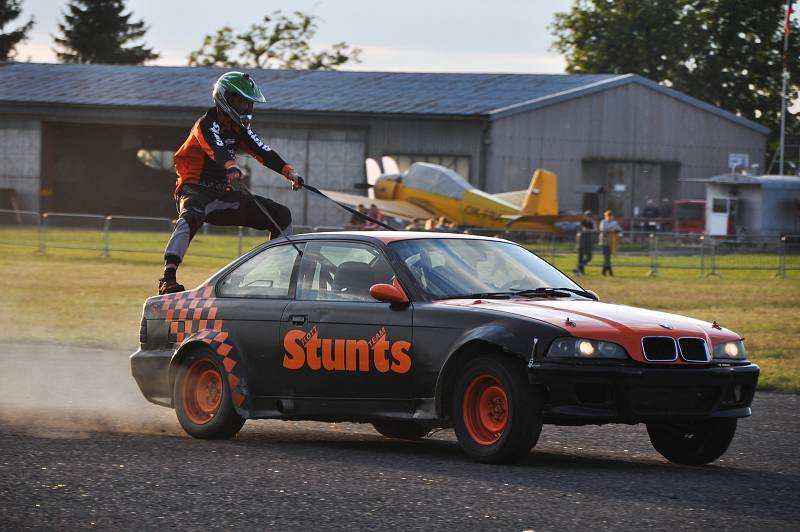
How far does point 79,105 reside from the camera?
56062 mm

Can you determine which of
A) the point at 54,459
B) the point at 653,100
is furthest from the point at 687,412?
the point at 653,100

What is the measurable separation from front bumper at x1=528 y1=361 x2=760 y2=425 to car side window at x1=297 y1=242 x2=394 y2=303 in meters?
1.51

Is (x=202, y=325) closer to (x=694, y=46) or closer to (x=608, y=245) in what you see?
(x=608, y=245)

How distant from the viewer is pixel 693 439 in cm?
865

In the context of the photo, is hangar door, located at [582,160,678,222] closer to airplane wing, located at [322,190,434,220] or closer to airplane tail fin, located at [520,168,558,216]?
airplane tail fin, located at [520,168,558,216]

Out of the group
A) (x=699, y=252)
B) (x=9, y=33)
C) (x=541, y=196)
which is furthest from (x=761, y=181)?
(x=9, y=33)

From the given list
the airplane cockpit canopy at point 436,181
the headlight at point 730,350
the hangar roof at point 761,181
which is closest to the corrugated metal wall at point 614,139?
the hangar roof at point 761,181

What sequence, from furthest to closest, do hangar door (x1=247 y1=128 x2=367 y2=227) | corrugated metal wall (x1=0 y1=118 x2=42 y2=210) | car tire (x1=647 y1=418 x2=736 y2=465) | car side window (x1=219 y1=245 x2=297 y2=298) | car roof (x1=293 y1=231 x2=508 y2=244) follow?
corrugated metal wall (x1=0 y1=118 x2=42 y2=210), hangar door (x1=247 y1=128 x2=367 y2=227), car side window (x1=219 y1=245 x2=297 y2=298), car roof (x1=293 y1=231 x2=508 y2=244), car tire (x1=647 y1=418 x2=736 y2=465)

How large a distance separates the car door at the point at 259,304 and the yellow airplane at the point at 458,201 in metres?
34.4

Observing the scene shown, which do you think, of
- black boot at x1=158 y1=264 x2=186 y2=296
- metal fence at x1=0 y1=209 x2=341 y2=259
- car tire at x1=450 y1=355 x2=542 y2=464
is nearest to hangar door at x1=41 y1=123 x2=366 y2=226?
metal fence at x1=0 y1=209 x2=341 y2=259

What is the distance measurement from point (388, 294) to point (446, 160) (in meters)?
44.9

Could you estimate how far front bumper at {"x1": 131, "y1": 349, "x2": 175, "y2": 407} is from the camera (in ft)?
31.9

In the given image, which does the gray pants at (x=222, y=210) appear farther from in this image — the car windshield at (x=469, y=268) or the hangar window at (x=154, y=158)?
the hangar window at (x=154, y=158)

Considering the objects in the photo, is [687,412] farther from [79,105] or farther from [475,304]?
[79,105]
